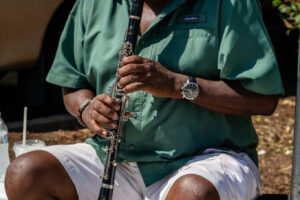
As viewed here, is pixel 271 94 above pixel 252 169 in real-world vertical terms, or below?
above

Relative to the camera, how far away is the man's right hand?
2332mm

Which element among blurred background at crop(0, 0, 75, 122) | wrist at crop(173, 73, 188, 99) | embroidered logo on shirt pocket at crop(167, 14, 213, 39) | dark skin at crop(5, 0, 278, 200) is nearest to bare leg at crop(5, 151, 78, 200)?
dark skin at crop(5, 0, 278, 200)

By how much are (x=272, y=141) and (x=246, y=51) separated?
8.07 feet

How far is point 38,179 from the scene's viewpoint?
238 cm

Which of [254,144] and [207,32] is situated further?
[254,144]

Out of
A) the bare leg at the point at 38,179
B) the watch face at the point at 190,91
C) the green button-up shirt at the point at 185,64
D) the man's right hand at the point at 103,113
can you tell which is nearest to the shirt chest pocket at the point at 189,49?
the green button-up shirt at the point at 185,64

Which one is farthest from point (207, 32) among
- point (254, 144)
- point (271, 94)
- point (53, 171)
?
point (53, 171)

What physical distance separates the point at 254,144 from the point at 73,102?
807mm

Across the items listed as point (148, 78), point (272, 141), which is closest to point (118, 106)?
point (148, 78)

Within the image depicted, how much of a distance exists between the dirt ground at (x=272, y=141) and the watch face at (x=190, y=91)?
69.2 inches

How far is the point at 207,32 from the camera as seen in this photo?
2424 millimetres

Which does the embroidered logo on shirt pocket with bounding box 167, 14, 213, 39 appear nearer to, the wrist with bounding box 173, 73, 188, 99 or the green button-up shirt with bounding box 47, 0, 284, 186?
the green button-up shirt with bounding box 47, 0, 284, 186

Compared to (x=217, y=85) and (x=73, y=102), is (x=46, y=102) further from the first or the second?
(x=217, y=85)

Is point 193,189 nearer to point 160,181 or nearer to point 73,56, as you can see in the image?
point 160,181
